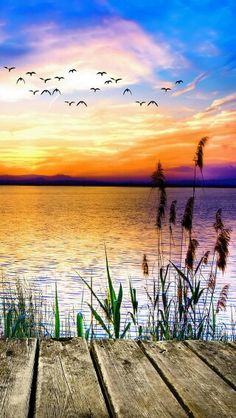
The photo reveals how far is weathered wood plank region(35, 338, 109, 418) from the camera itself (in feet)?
7.61

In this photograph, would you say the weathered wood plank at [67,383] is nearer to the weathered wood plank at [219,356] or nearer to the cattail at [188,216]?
the weathered wood plank at [219,356]

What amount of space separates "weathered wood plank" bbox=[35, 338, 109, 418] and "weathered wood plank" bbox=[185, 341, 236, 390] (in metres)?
0.69

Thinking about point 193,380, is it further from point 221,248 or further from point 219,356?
point 221,248

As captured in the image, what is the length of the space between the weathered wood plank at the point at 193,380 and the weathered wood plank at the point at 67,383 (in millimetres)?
396

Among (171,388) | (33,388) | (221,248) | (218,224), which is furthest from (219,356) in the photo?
(218,224)

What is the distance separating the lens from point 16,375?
2.71 metres

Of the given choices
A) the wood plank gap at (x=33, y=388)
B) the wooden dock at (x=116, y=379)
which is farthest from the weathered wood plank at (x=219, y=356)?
the wood plank gap at (x=33, y=388)

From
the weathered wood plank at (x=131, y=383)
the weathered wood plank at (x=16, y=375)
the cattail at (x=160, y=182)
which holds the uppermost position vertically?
the cattail at (x=160, y=182)

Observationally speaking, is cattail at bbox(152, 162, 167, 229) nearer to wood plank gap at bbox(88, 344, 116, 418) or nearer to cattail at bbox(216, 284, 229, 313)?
cattail at bbox(216, 284, 229, 313)

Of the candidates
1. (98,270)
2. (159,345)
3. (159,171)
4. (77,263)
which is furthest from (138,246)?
(159,345)

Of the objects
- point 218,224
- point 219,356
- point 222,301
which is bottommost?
point 222,301

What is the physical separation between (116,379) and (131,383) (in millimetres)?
88

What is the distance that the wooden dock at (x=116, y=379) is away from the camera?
235 cm

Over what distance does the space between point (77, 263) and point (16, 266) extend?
9.00 feet
